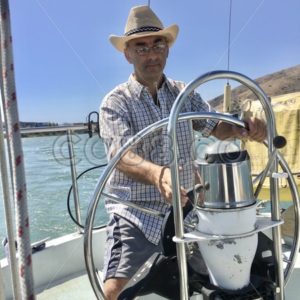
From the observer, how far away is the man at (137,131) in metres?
1.33

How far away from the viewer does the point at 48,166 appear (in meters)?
10.7

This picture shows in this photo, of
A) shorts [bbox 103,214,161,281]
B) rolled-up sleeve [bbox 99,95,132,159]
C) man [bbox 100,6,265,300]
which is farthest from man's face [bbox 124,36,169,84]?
shorts [bbox 103,214,161,281]

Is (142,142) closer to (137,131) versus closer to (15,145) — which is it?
(137,131)

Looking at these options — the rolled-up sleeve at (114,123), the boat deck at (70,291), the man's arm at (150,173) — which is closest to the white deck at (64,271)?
the boat deck at (70,291)

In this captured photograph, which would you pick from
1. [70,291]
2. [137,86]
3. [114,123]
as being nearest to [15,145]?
[114,123]

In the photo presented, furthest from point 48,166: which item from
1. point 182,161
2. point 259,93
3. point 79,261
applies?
point 259,93

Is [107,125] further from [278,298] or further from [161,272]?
[278,298]

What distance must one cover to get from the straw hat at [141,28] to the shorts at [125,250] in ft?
2.31

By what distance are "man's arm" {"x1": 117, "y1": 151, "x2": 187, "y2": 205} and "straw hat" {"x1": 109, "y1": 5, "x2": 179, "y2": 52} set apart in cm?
55

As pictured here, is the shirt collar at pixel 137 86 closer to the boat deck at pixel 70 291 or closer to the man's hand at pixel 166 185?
the man's hand at pixel 166 185

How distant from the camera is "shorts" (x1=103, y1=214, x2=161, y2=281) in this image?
1.31 meters

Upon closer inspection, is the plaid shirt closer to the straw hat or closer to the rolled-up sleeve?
the rolled-up sleeve

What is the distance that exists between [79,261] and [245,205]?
1.67 metres

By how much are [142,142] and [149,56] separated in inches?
13.8
